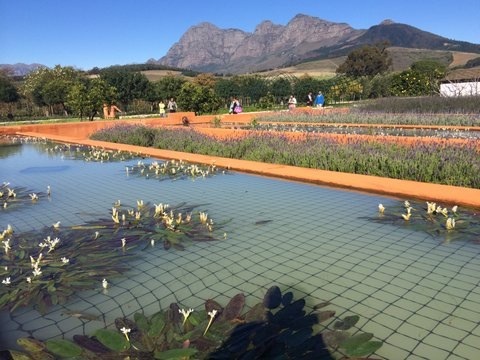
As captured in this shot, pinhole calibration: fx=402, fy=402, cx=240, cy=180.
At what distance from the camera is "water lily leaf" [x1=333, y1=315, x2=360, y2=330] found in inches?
97.0

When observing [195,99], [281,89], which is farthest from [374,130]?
[281,89]

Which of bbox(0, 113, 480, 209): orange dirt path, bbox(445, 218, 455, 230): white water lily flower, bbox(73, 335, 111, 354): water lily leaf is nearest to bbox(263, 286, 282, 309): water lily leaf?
bbox(73, 335, 111, 354): water lily leaf

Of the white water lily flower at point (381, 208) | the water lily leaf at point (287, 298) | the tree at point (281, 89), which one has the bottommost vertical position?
the water lily leaf at point (287, 298)

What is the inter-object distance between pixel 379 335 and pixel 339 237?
5.46 ft

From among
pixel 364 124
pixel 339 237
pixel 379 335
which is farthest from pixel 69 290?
pixel 364 124

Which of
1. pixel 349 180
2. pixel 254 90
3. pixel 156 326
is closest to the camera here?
pixel 156 326

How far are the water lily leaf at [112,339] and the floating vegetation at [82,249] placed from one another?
0.67m

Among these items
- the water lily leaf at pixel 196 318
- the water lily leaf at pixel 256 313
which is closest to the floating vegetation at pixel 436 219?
the water lily leaf at pixel 256 313

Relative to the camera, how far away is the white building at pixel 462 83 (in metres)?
30.8

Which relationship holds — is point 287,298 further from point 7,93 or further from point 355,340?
point 7,93

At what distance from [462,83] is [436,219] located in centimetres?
3469

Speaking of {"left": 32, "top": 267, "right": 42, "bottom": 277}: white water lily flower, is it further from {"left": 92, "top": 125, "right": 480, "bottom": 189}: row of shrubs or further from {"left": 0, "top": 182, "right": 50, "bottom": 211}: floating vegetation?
{"left": 92, "top": 125, "right": 480, "bottom": 189}: row of shrubs

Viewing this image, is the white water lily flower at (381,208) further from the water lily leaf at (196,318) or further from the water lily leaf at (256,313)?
the water lily leaf at (196,318)

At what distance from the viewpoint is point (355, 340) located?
90.7 inches
